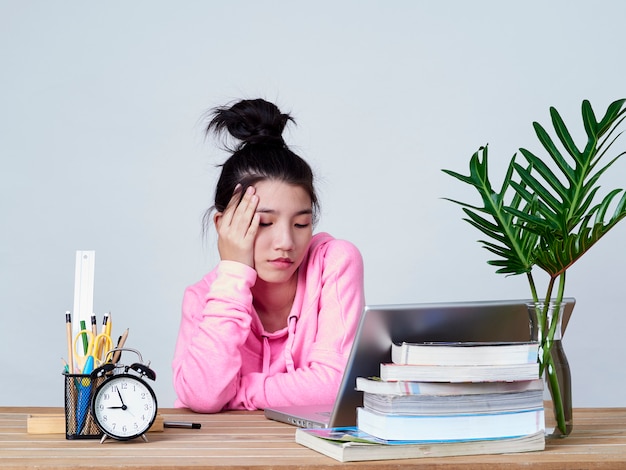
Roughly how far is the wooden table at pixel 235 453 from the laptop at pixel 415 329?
0.12 m

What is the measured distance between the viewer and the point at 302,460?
1.20 meters

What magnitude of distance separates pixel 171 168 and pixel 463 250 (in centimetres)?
118

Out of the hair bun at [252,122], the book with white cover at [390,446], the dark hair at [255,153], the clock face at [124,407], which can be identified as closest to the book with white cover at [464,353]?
the book with white cover at [390,446]

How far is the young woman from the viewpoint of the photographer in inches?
74.5

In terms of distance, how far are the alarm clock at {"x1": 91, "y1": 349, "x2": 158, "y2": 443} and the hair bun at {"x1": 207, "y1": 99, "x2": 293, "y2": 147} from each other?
3.15 feet

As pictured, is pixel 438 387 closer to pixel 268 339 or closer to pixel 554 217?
pixel 554 217

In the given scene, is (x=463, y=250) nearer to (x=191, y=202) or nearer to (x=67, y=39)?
(x=191, y=202)

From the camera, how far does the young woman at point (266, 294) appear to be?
1.89 meters

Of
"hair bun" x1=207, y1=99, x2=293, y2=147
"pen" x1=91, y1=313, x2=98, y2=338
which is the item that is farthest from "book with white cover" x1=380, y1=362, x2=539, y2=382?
"hair bun" x1=207, y1=99, x2=293, y2=147

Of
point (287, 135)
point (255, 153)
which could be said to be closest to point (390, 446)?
point (255, 153)

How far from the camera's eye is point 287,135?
3.49 meters

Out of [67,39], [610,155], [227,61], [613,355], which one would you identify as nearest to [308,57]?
[227,61]

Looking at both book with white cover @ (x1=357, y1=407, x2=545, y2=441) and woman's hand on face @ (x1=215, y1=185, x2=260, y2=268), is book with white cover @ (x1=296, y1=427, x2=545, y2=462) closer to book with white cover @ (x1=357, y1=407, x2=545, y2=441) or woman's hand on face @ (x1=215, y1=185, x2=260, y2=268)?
book with white cover @ (x1=357, y1=407, x2=545, y2=441)

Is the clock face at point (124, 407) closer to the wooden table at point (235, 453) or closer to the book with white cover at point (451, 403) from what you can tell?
the wooden table at point (235, 453)
